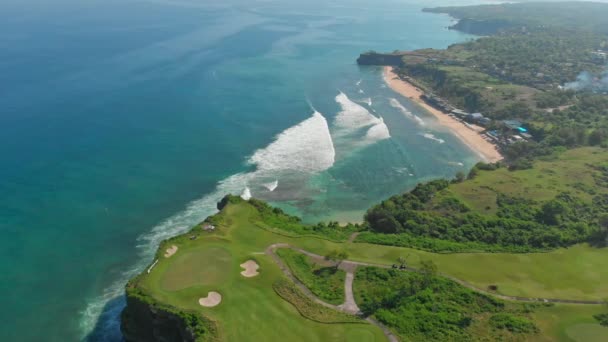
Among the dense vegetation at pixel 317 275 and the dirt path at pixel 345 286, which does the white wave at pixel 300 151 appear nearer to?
the dirt path at pixel 345 286

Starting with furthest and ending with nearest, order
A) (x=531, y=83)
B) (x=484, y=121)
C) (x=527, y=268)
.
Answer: (x=531, y=83) → (x=484, y=121) → (x=527, y=268)

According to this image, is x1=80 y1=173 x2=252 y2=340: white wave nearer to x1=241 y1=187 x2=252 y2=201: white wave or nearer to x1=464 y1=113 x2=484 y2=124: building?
x1=241 y1=187 x2=252 y2=201: white wave

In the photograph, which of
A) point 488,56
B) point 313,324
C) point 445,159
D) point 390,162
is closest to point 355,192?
point 390,162

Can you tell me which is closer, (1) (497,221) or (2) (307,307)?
(2) (307,307)

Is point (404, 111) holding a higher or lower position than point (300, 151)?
higher

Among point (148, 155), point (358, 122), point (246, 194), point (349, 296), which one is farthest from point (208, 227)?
point (358, 122)

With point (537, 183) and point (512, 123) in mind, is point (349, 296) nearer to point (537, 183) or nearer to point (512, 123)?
point (537, 183)
